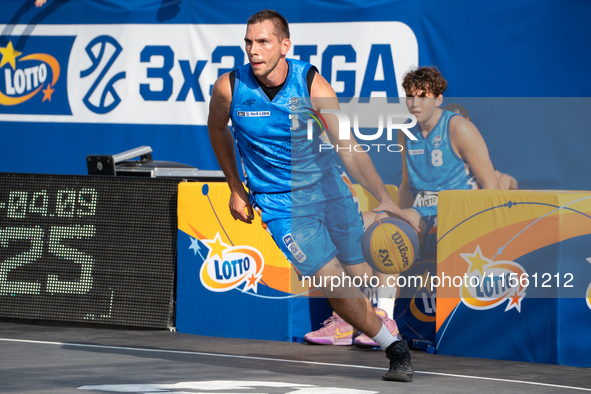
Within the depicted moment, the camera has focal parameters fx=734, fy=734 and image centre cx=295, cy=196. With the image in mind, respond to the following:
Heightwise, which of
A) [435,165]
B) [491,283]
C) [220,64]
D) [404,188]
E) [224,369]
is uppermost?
[220,64]

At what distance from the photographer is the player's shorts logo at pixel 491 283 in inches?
202

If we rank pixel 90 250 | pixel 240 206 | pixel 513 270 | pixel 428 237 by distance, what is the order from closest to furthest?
1. pixel 240 206
2. pixel 513 270
3. pixel 428 237
4. pixel 90 250

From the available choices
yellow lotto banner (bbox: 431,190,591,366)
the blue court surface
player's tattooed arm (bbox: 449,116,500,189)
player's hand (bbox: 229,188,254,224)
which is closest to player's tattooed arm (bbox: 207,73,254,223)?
player's hand (bbox: 229,188,254,224)

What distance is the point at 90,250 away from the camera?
20.8 feet

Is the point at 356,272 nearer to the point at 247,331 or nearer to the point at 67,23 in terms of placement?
the point at 247,331

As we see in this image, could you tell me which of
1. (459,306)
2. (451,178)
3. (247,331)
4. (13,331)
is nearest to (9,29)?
(13,331)

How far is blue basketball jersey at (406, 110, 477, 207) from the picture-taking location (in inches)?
233

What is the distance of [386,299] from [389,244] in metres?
0.49

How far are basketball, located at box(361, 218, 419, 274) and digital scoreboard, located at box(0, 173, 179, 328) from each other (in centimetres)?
180

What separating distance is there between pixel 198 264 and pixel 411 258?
180cm

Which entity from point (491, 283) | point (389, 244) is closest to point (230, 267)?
point (389, 244)

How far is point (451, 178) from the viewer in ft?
19.7

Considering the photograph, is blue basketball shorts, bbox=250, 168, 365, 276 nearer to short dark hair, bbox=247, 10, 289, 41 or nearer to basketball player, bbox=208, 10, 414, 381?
basketball player, bbox=208, 10, 414, 381

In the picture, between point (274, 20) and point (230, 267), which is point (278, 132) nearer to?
point (274, 20)
